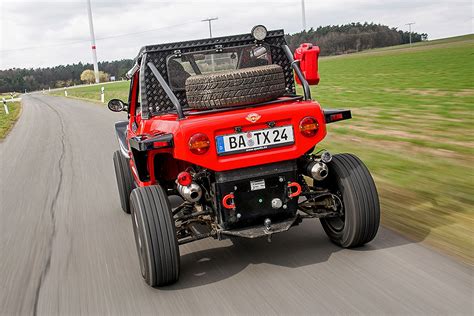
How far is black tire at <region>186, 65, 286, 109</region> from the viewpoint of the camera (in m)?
4.26

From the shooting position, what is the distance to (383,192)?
6359 mm

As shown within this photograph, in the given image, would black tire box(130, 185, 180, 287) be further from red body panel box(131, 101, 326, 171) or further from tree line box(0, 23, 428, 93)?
tree line box(0, 23, 428, 93)

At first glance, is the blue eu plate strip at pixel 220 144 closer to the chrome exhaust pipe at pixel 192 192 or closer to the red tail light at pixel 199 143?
the red tail light at pixel 199 143

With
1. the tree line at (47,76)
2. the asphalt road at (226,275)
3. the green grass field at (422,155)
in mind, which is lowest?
the asphalt road at (226,275)

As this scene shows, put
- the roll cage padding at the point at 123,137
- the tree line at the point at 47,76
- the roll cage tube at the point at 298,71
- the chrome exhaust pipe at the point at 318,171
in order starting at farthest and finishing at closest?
the tree line at the point at 47,76 < the roll cage padding at the point at 123,137 < the roll cage tube at the point at 298,71 < the chrome exhaust pipe at the point at 318,171

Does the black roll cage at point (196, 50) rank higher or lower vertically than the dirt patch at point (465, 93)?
higher

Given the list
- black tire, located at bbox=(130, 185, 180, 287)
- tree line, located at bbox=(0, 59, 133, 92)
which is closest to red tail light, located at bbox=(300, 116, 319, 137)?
black tire, located at bbox=(130, 185, 180, 287)

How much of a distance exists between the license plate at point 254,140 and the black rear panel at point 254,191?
173mm

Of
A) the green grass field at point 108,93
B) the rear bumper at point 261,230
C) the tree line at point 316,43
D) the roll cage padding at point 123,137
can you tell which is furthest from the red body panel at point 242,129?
the tree line at point 316,43

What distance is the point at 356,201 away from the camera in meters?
4.31

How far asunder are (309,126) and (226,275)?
1357 millimetres

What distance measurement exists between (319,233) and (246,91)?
5.35 ft

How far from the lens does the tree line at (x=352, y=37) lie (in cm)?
9850

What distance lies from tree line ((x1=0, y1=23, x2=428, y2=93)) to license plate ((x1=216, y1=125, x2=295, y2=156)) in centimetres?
6485
